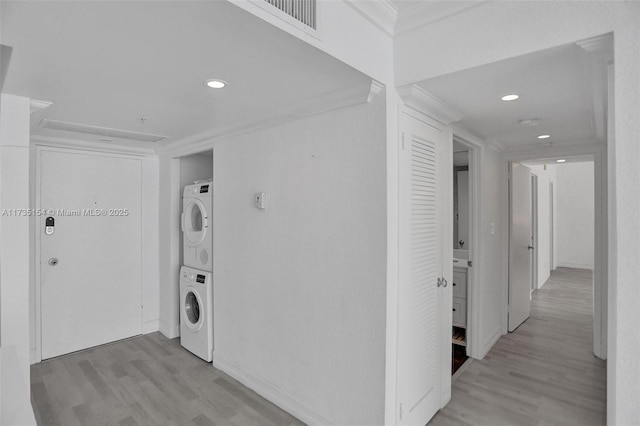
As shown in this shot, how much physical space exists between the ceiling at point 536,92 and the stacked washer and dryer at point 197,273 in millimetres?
2310

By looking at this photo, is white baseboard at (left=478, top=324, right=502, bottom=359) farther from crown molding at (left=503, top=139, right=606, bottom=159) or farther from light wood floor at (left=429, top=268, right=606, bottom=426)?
crown molding at (left=503, top=139, right=606, bottom=159)

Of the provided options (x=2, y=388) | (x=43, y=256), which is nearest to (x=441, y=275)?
(x=2, y=388)

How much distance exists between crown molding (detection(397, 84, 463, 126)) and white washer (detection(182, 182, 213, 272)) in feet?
6.61

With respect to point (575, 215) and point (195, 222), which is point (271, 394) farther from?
point (575, 215)

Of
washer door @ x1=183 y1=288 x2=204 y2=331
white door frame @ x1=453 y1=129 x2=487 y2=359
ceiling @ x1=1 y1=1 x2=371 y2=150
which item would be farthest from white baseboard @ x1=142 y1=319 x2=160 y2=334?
white door frame @ x1=453 y1=129 x2=487 y2=359

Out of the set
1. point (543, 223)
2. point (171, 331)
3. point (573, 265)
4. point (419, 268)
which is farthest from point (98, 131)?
point (573, 265)

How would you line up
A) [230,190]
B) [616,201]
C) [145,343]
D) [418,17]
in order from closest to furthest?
[616,201], [418,17], [230,190], [145,343]

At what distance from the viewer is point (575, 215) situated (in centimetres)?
800

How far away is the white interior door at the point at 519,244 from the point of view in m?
3.93

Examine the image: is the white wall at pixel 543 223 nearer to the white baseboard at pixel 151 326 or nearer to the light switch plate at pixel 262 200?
the light switch plate at pixel 262 200

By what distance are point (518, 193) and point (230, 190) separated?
331 centimetres

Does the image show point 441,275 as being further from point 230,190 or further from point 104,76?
point 104,76

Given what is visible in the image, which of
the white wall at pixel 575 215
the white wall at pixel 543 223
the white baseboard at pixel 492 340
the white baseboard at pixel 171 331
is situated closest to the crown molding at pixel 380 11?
the white baseboard at pixel 492 340

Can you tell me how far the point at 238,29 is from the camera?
1.36 m
